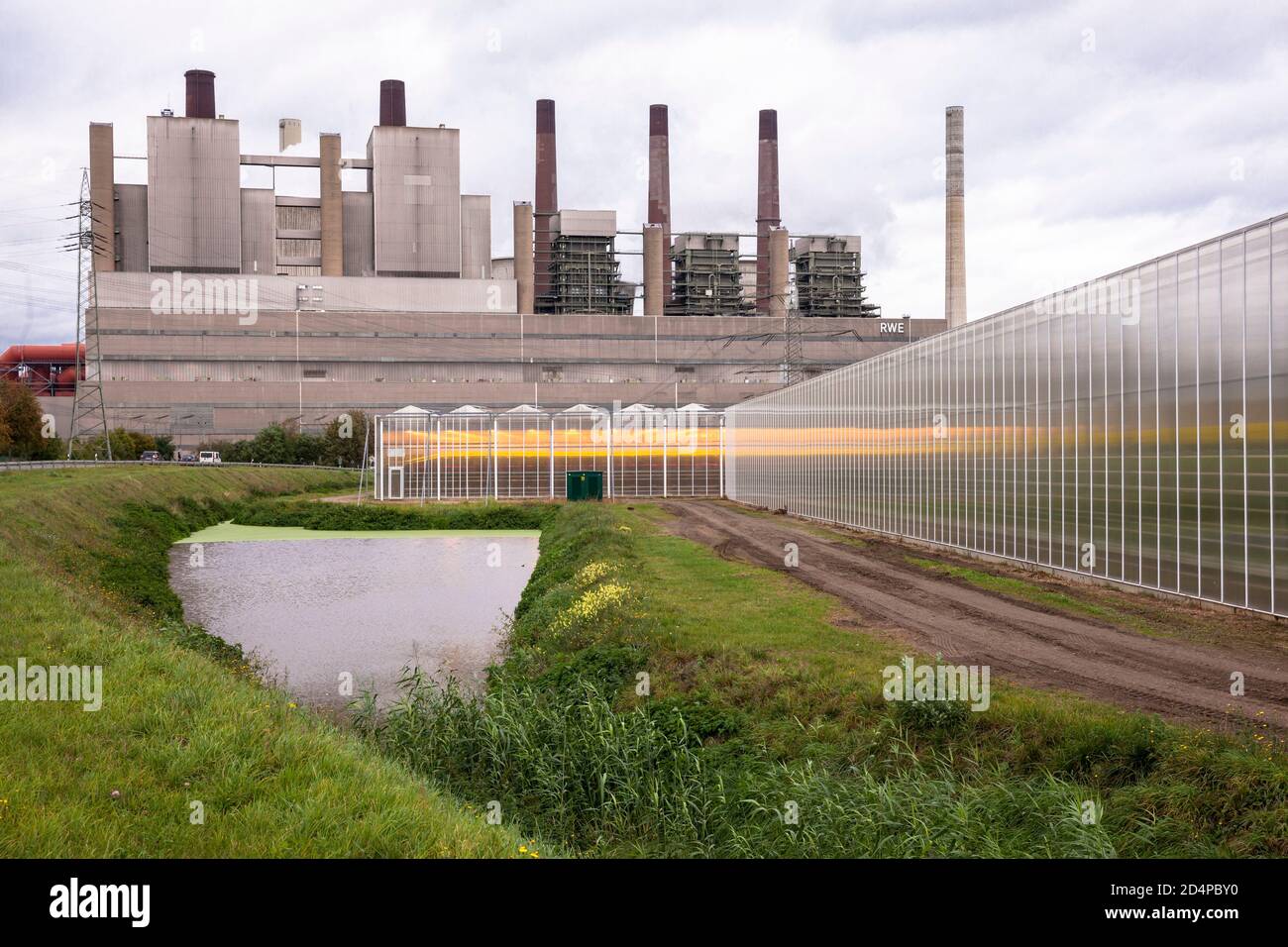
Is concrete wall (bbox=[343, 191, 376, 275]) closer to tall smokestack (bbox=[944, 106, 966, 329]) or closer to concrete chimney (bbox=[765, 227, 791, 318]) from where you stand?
concrete chimney (bbox=[765, 227, 791, 318])

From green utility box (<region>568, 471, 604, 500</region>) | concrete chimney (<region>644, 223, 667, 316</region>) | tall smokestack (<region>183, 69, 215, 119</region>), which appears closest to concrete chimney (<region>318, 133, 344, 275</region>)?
tall smokestack (<region>183, 69, 215, 119</region>)

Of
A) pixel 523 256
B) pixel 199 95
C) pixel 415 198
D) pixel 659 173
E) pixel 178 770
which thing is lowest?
pixel 178 770

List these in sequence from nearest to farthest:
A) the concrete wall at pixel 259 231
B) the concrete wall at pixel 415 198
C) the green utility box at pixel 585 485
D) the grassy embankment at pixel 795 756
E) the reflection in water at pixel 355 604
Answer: the grassy embankment at pixel 795 756 < the reflection in water at pixel 355 604 < the green utility box at pixel 585 485 < the concrete wall at pixel 415 198 < the concrete wall at pixel 259 231

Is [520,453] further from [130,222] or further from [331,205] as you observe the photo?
[130,222]

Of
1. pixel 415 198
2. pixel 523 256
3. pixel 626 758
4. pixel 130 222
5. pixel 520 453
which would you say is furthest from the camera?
pixel 523 256

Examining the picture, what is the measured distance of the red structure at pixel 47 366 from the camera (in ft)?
312

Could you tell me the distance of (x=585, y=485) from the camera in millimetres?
49188

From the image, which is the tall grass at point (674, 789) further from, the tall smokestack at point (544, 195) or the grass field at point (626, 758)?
the tall smokestack at point (544, 195)

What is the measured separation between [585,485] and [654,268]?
45.9 m

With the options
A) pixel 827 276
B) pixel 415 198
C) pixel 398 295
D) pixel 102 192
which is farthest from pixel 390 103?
pixel 827 276

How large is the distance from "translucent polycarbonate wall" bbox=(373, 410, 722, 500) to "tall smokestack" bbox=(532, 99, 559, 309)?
4292 centimetres

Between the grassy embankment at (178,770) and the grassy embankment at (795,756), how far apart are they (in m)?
1.63

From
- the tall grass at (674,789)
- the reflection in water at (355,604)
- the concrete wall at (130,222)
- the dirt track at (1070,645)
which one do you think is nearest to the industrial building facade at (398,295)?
the concrete wall at (130,222)
